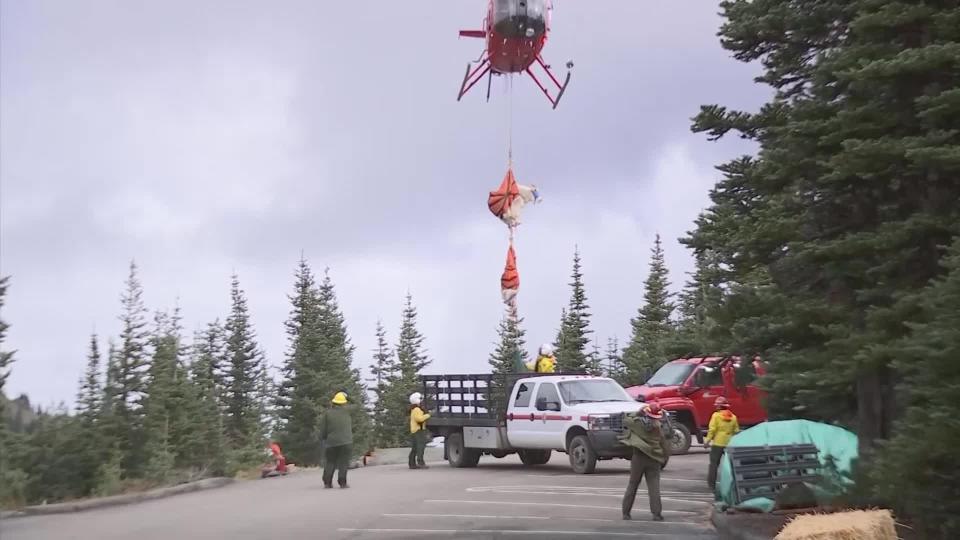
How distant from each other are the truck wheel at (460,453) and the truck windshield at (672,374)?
185 inches

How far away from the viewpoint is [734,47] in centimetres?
1680

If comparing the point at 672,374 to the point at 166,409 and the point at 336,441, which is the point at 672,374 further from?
the point at 166,409

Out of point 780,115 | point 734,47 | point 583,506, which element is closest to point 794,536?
point 583,506

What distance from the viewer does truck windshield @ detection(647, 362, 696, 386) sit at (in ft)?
81.6

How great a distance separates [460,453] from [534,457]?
1835 millimetres

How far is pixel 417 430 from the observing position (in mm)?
25844

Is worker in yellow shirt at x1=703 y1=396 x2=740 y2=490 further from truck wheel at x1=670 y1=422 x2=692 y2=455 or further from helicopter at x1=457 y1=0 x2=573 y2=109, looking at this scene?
helicopter at x1=457 y1=0 x2=573 y2=109

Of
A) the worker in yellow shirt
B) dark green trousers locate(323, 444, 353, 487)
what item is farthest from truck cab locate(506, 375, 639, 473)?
dark green trousers locate(323, 444, 353, 487)

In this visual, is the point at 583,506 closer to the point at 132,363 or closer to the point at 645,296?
the point at 132,363

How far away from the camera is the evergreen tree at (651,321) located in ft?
211

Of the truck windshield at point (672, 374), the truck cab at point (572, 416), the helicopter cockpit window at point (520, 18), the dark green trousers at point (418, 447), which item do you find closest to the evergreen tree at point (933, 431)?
the truck cab at point (572, 416)

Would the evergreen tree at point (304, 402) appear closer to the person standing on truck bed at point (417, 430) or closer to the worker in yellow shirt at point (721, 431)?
the person standing on truck bed at point (417, 430)

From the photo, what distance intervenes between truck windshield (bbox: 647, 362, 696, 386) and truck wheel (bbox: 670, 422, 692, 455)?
109 centimetres

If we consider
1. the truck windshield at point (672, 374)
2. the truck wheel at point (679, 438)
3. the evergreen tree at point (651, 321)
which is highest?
the evergreen tree at point (651, 321)
